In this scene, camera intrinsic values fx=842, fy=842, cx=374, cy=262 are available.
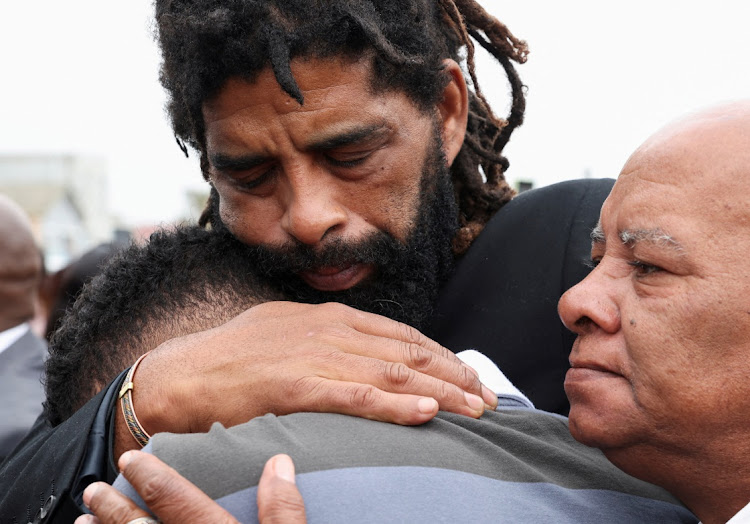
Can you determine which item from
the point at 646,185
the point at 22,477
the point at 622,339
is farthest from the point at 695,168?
the point at 22,477

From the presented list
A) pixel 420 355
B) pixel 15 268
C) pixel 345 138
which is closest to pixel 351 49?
pixel 345 138

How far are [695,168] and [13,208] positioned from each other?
5.03 metres

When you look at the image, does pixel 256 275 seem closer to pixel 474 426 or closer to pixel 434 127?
pixel 434 127

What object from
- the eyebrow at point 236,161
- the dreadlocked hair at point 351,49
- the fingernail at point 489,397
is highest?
the dreadlocked hair at point 351,49

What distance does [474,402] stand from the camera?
6.44 feet

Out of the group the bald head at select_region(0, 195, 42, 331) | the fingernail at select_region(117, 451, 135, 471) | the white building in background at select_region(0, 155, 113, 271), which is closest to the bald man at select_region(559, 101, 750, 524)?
the fingernail at select_region(117, 451, 135, 471)

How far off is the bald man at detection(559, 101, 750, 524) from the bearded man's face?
1072 mm

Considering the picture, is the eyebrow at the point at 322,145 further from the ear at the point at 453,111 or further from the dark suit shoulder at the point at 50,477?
the dark suit shoulder at the point at 50,477

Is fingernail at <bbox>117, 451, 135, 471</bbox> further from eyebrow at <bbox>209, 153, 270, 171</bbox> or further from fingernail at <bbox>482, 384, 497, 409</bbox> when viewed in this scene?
eyebrow at <bbox>209, 153, 270, 171</bbox>

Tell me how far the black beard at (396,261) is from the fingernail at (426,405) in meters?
→ 1.05

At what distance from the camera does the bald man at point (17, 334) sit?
4098mm

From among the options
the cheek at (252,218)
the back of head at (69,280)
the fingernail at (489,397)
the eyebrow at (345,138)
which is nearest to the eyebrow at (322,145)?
the eyebrow at (345,138)

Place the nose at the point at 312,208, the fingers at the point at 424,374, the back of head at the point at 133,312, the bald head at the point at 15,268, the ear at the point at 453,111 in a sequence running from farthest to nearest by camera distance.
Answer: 1. the bald head at the point at 15,268
2. the ear at the point at 453,111
3. the nose at the point at 312,208
4. the back of head at the point at 133,312
5. the fingers at the point at 424,374

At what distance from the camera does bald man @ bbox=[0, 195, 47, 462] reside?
410 cm
